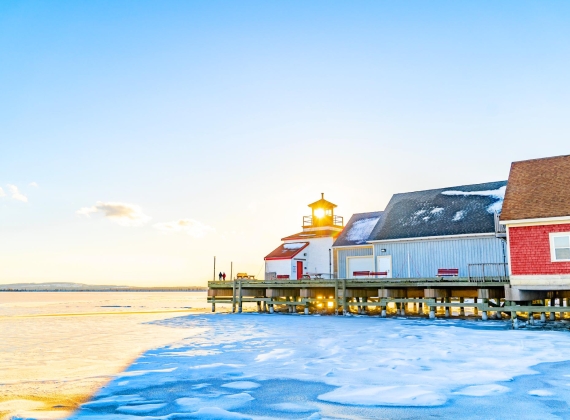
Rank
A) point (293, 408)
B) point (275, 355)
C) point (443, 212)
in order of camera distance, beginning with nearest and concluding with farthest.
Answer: point (293, 408) → point (275, 355) → point (443, 212)

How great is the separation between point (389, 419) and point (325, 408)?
1.16m

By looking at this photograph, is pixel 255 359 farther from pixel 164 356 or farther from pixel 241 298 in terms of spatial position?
pixel 241 298

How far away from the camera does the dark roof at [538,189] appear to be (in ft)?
69.5

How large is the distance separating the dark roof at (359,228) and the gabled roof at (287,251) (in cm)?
424

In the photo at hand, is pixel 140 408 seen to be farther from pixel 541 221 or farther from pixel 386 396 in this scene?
pixel 541 221

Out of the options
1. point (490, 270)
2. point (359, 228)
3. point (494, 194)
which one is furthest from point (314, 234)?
point (490, 270)

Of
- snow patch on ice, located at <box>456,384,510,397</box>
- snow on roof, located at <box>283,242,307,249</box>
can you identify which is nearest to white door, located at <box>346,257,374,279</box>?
snow on roof, located at <box>283,242,307,249</box>

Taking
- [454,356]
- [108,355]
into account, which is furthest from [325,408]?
[108,355]

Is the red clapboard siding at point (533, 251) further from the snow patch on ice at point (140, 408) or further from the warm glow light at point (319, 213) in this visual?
the warm glow light at point (319, 213)

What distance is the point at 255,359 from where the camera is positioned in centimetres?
1323

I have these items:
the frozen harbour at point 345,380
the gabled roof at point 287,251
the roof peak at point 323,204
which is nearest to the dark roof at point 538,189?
the frozen harbour at point 345,380

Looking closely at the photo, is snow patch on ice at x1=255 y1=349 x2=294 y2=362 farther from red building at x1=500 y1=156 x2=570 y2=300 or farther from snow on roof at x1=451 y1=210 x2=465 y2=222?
snow on roof at x1=451 y1=210 x2=465 y2=222

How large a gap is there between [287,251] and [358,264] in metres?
7.27

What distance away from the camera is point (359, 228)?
124ft
